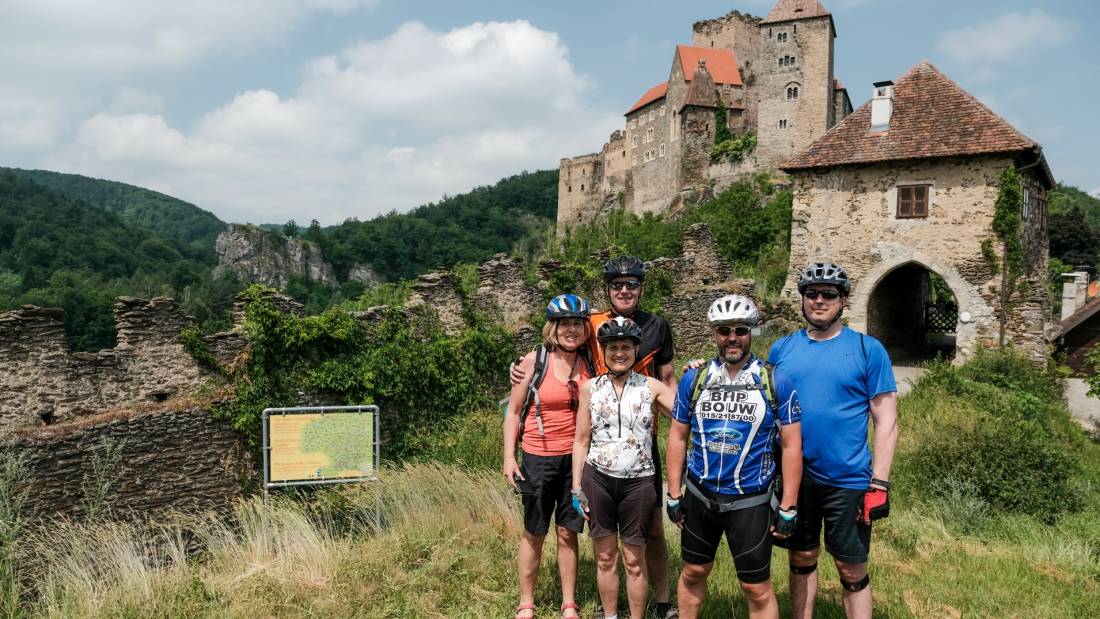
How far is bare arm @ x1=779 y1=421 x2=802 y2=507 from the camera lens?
3.66 metres

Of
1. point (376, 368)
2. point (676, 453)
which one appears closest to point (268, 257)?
point (376, 368)

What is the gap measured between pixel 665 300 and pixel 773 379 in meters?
12.0

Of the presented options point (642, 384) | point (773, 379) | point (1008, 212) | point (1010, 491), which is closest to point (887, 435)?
point (773, 379)

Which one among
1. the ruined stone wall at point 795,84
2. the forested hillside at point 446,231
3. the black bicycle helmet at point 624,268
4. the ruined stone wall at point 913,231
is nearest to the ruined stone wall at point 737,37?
the ruined stone wall at point 795,84

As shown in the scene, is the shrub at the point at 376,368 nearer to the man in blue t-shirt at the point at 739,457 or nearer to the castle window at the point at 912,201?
the man in blue t-shirt at the point at 739,457

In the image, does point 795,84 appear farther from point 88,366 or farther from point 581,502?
point 581,502

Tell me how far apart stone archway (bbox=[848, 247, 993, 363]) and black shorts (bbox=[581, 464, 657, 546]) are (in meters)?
14.8

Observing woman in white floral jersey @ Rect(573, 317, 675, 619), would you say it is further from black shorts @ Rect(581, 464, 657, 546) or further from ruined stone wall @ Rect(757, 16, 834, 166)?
ruined stone wall @ Rect(757, 16, 834, 166)

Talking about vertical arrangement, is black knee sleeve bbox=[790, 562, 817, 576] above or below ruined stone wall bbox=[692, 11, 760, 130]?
below

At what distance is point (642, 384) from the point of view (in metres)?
4.22

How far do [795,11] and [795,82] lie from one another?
17.6 feet

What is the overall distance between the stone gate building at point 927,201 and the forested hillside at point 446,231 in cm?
5926

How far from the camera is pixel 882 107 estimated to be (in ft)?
56.2

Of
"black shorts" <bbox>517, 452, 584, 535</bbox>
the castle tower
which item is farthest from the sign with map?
the castle tower
